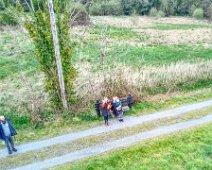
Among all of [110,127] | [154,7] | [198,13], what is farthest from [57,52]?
[154,7]

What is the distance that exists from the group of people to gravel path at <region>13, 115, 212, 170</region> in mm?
1851

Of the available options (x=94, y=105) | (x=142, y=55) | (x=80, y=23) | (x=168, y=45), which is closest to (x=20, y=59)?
(x=142, y=55)

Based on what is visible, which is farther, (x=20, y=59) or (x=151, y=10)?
(x=151, y=10)

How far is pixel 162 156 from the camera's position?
538 inches

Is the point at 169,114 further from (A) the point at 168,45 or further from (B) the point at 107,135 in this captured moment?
(A) the point at 168,45

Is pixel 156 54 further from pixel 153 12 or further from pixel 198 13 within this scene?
pixel 153 12

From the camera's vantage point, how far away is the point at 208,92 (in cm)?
2023

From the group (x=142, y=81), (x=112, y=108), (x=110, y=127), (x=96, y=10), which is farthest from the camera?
(x=96, y=10)

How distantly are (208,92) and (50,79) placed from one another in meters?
9.66

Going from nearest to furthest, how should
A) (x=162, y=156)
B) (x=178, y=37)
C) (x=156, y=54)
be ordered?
(x=162, y=156) < (x=156, y=54) < (x=178, y=37)

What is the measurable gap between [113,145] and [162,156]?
7.36 ft

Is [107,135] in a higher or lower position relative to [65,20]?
lower

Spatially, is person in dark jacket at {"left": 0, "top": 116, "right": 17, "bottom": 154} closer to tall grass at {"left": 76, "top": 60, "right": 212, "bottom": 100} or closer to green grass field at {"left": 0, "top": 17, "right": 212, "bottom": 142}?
green grass field at {"left": 0, "top": 17, "right": 212, "bottom": 142}

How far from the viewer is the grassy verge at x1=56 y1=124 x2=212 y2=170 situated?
42.9ft
